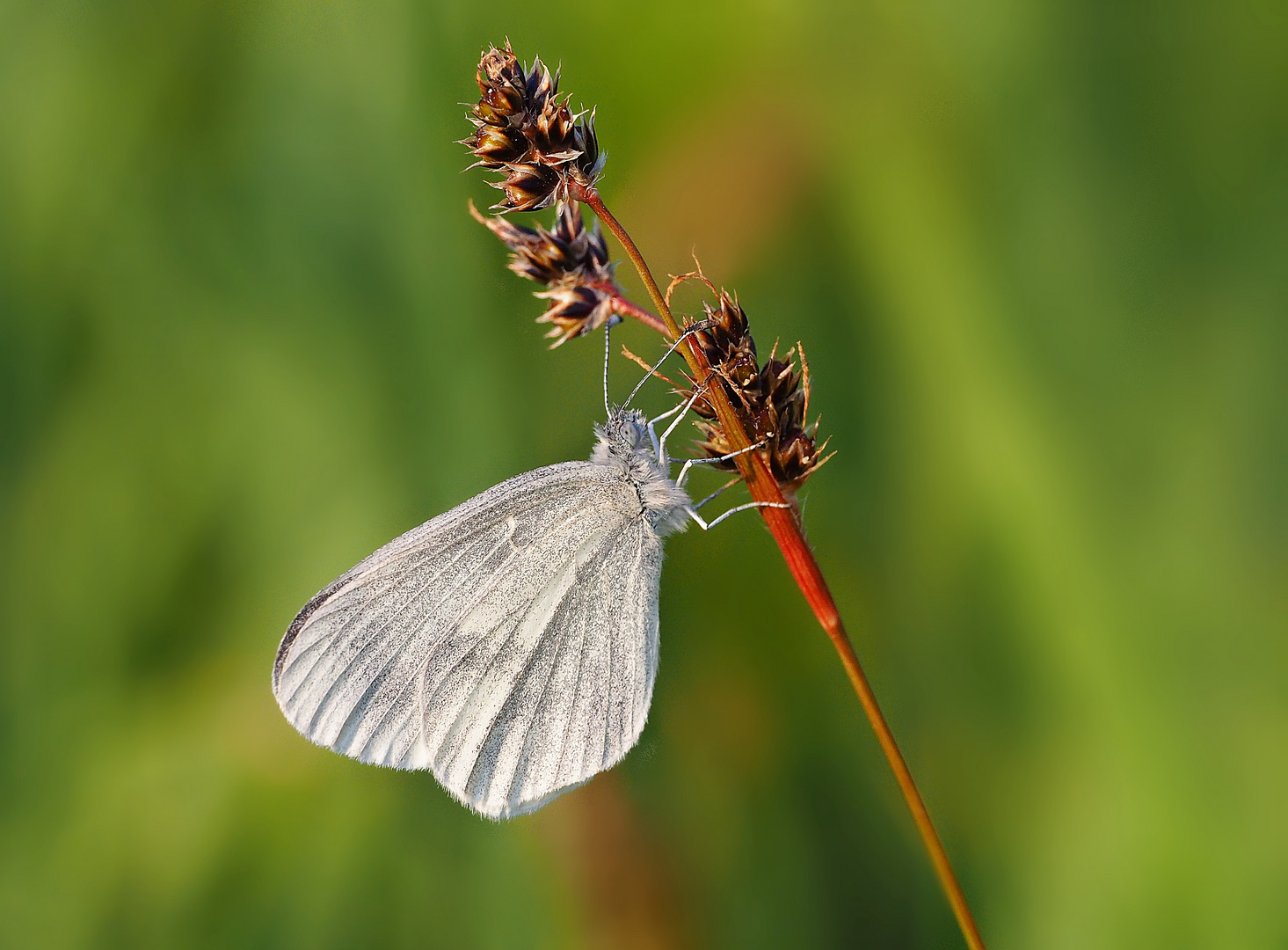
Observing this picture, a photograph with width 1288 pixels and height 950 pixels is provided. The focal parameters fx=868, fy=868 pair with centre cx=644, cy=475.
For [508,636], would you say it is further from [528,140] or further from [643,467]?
[528,140]

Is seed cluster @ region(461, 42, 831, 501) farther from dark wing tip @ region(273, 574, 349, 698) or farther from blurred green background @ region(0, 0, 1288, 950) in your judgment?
blurred green background @ region(0, 0, 1288, 950)

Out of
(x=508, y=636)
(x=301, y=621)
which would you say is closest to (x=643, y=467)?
(x=508, y=636)

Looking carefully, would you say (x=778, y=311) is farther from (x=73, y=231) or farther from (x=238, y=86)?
(x=73, y=231)

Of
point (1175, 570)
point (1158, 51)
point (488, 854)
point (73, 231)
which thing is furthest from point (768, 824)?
point (73, 231)

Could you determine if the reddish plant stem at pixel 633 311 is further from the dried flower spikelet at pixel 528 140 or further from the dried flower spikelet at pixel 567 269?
the dried flower spikelet at pixel 528 140

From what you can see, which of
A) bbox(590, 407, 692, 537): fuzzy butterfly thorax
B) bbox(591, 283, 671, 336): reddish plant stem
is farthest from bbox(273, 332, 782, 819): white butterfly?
bbox(591, 283, 671, 336): reddish plant stem

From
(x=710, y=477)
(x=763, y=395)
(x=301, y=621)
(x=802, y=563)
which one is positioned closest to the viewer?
(x=802, y=563)
